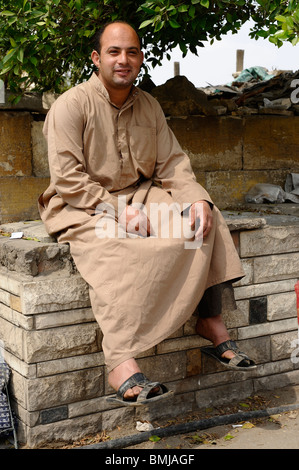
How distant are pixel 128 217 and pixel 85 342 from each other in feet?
2.56

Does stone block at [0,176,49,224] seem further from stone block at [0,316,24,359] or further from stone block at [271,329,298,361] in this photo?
stone block at [271,329,298,361]

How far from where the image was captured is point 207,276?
3492mm

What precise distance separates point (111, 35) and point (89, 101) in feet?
1.35

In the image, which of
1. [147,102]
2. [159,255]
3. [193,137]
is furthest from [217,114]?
[159,255]

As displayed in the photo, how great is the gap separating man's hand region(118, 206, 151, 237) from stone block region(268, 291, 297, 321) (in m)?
1.27

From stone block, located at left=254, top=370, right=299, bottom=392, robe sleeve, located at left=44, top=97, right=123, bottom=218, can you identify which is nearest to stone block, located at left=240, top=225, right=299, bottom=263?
stone block, located at left=254, top=370, right=299, bottom=392

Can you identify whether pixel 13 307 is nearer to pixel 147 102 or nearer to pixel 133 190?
pixel 133 190

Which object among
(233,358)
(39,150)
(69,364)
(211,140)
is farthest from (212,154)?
(69,364)

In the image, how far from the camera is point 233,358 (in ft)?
11.5

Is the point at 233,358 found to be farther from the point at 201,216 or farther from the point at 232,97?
the point at 232,97

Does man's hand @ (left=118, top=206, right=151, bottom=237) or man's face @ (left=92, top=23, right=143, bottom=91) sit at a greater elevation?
man's face @ (left=92, top=23, right=143, bottom=91)

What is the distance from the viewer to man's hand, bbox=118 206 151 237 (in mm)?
3500

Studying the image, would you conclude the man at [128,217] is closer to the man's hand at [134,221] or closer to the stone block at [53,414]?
the man's hand at [134,221]

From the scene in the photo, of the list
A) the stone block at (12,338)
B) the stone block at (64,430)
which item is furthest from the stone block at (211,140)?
the stone block at (64,430)
